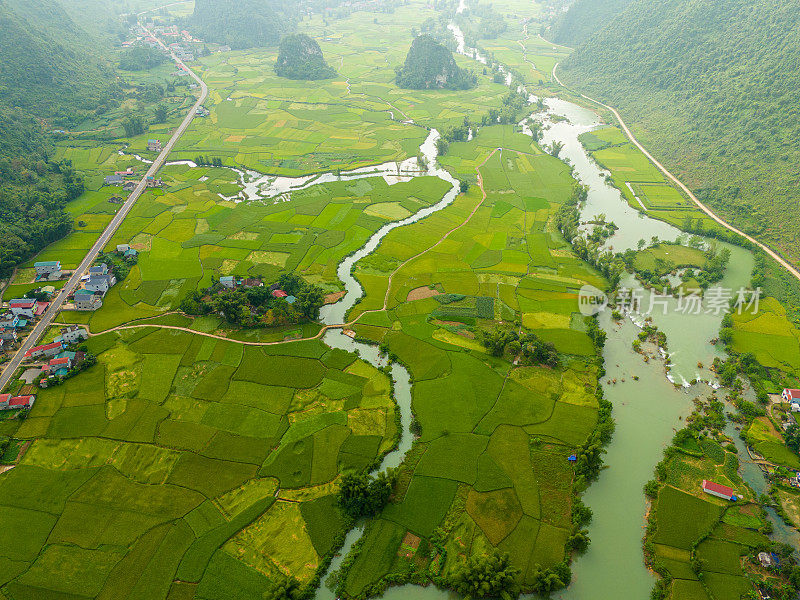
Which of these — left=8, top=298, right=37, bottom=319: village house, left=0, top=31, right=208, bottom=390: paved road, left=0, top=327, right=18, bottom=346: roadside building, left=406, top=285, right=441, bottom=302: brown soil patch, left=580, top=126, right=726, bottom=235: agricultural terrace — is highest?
left=580, top=126, right=726, bottom=235: agricultural terrace

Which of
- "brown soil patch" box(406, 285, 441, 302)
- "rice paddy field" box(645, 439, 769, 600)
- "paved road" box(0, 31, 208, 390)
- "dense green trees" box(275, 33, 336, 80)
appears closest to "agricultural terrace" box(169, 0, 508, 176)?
"paved road" box(0, 31, 208, 390)

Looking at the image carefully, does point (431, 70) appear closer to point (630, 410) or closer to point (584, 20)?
point (584, 20)

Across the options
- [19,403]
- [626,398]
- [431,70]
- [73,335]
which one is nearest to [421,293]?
[626,398]

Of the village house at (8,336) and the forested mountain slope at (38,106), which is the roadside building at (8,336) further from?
the forested mountain slope at (38,106)

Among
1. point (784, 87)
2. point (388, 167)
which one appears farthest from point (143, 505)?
point (784, 87)

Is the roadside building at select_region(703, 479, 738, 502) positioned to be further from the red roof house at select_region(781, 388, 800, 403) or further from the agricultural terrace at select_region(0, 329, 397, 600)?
the agricultural terrace at select_region(0, 329, 397, 600)

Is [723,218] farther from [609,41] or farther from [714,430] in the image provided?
[609,41]

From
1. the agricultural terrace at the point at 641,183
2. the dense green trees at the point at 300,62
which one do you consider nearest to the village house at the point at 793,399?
the agricultural terrace at the point at 641,183
